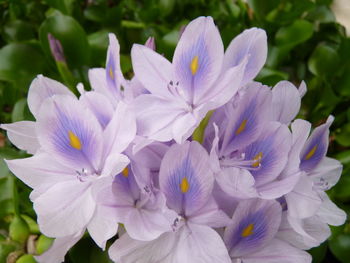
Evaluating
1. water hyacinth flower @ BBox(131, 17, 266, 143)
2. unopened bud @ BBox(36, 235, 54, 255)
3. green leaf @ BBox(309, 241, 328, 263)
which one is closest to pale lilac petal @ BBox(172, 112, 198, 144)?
water hyacinth flower @ BBox(131, 17, 266, 143)

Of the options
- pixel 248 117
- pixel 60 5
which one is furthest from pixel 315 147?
pixel 60 5

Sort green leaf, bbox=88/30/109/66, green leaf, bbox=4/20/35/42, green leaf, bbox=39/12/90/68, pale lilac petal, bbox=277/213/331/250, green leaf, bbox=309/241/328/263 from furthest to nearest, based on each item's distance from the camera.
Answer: green leaf, bbox=4/20/35/42 → green leaf, bbox=88/30/109/66 → green leaf, bbox=39/12/90/68 → green leaf, bbox=309/241/328/263 → pale lilac petal, bbox=277/213/331/250

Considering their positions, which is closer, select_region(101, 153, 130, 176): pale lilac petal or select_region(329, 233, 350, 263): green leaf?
select_region(101, 153, 130, 176): pale lilac petal

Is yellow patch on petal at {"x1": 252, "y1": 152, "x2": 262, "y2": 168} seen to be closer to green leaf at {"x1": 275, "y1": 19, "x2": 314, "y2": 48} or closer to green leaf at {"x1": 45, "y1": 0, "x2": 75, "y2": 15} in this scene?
green leaf at {"x1": 275, "y1": 19, "x2": 314, "y2": 48}

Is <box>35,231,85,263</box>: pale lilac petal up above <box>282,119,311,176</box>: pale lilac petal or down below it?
below

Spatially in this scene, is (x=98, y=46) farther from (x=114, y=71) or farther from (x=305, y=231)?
(x=305, y=231)

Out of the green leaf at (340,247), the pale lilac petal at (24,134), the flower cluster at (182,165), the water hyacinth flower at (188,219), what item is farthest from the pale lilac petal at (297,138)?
the green leaf at (340,247)

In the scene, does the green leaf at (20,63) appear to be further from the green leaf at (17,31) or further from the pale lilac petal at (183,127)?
the pale lilac petal at (183,127)

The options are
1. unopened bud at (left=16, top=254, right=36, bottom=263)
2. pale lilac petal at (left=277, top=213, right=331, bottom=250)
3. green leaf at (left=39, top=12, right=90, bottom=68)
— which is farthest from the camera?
green leaf at (left=39, top=12, right=90, bottom=68)
